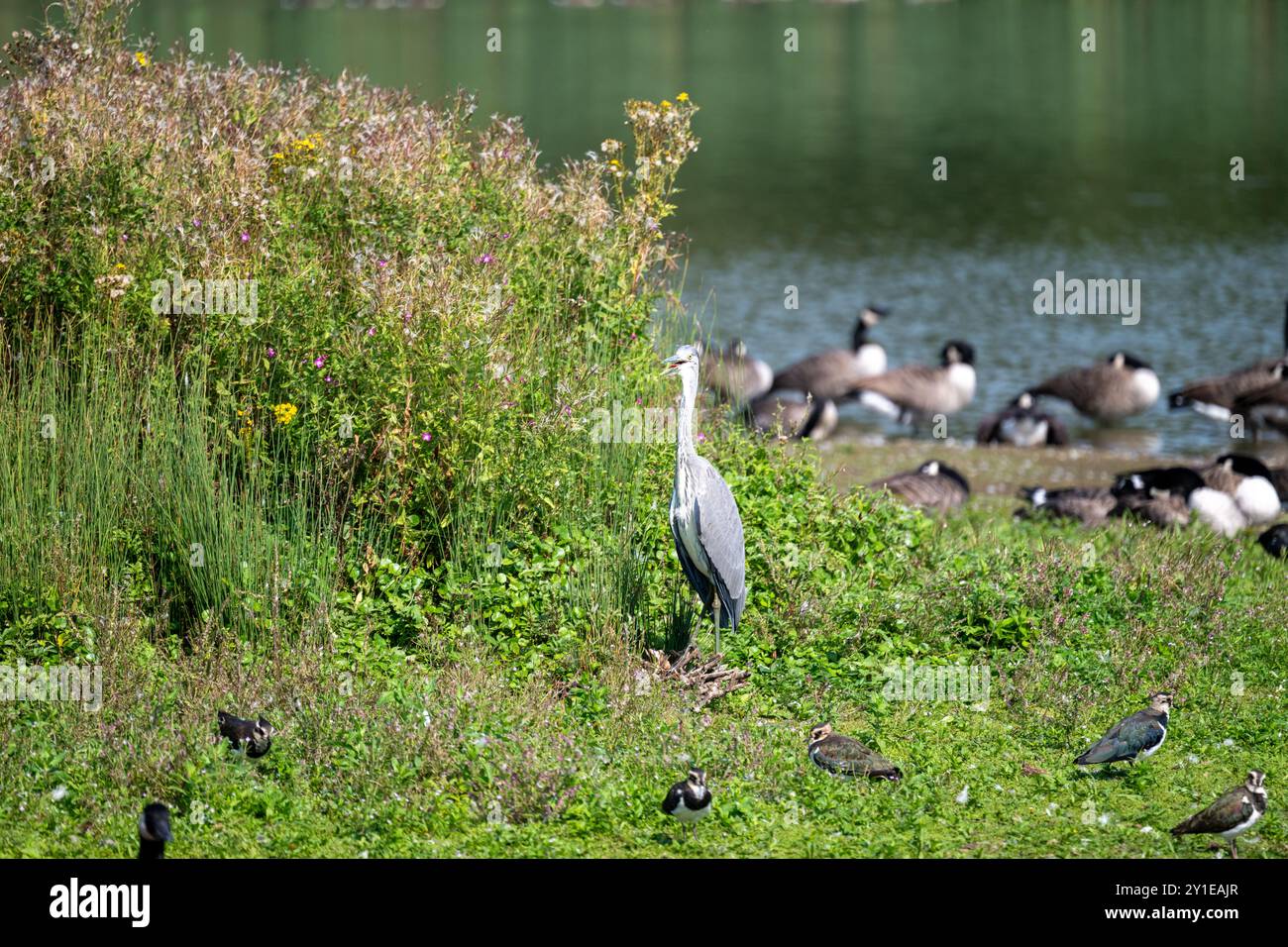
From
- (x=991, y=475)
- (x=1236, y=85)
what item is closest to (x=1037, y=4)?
(x=1236, y=85)

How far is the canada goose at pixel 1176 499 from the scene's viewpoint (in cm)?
1282

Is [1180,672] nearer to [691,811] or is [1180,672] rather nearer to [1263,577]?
[1263,577]

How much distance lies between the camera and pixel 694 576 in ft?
27.4

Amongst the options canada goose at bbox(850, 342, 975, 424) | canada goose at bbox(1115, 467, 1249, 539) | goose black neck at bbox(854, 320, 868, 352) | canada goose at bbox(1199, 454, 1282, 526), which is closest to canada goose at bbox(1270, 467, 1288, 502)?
canada goose at bbox(1199, 454, 1282, 526)

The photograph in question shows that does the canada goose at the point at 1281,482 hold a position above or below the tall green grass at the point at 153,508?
below

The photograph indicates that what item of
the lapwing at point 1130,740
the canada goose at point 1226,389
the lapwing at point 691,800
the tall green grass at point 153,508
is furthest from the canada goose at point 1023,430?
the lapwing at point 691,800

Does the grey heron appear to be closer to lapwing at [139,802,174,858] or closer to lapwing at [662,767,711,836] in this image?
lapwing at [662,767,711,836]

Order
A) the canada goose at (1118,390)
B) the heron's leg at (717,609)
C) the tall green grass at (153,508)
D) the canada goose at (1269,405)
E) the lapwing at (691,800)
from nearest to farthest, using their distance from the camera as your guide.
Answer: the lapwing at (691,800)
the heron's leg at (717,609)
the tall green grass at (153,508)
the canada goose at (1269,405)
the canada goose at (1118,390)

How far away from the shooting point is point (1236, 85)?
46.7 metres

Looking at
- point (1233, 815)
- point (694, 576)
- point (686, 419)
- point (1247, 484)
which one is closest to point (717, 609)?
point (694, 576)

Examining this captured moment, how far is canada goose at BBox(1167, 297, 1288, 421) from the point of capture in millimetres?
18125

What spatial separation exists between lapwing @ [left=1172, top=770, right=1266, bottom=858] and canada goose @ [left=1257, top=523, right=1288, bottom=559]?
5445 millimetres

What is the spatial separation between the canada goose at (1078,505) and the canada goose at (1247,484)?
1.06 meters

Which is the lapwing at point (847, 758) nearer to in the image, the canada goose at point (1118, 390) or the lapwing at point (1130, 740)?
the lapwing at point (1130, 740)
